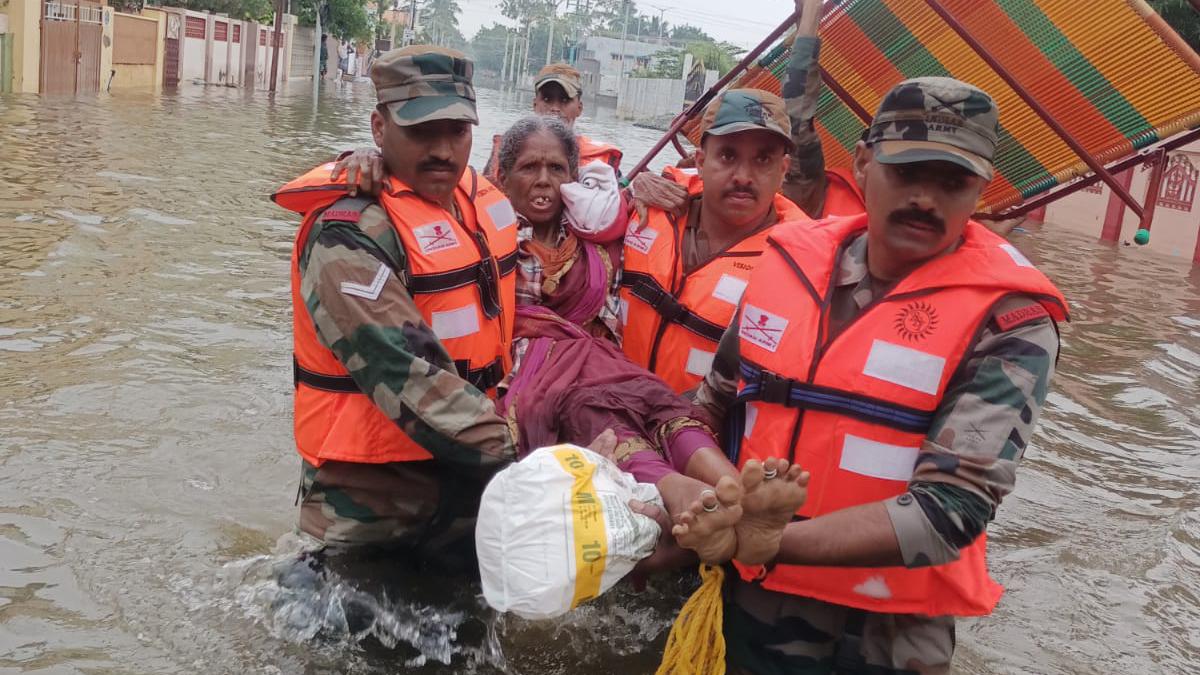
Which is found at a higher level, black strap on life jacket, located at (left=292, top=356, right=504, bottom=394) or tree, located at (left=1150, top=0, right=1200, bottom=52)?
tree, located at (left=1150, top=0, right=1200, bottom=52)

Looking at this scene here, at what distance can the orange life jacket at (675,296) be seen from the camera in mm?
3492

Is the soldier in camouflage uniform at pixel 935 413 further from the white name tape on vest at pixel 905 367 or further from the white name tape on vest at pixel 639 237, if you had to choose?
the white name tape on vest at pixel 639 237

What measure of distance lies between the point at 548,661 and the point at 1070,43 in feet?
10.3

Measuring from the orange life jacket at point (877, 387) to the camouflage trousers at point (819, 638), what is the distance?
7 centimetres

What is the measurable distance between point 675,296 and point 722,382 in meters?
0.75

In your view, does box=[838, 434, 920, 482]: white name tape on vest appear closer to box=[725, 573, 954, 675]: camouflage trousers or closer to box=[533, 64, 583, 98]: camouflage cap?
box=[725, 573, 954, 675]: camouflage trousers

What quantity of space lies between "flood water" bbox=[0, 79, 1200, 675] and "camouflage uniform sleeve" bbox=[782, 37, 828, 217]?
5.88 feet

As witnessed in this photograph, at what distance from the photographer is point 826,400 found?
2426 mm

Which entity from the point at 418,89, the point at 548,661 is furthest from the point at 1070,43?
the point at 548,661

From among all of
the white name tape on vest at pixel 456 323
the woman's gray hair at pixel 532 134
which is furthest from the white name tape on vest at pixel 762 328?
the woman's gray hair at pixel 532 134

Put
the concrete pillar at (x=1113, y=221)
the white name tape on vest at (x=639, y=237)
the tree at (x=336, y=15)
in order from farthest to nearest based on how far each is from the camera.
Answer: the tree at (x=336, y=15) < the concrete pillar at (x=1113, y=221) < the white name tape on vest at (x=639, y=237)

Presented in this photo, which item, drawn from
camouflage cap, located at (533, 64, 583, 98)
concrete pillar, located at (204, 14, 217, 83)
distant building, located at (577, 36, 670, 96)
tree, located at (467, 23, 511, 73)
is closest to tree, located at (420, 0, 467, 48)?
tree, located at (467, 23, 511, 73)

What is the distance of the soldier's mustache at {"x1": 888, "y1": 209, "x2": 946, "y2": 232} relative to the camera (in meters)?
2.34

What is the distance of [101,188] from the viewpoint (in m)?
11.3
